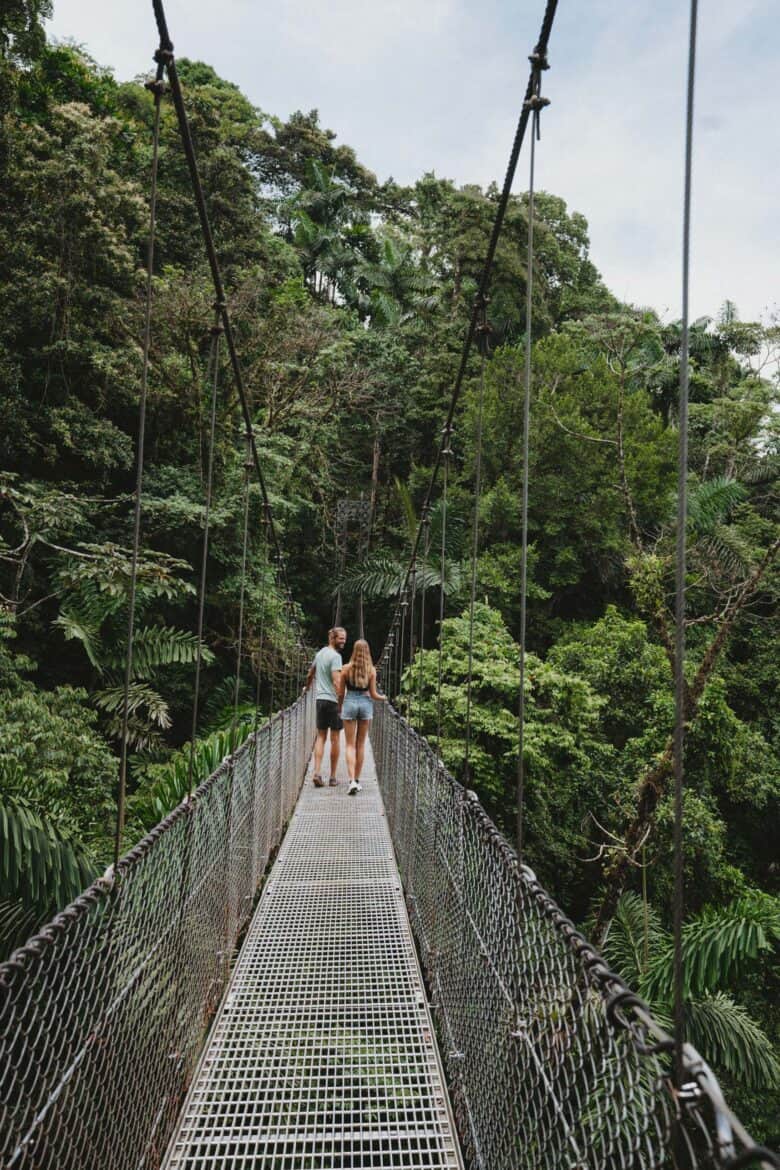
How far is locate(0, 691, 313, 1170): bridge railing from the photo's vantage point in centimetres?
88

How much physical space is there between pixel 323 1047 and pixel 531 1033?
2.19 feet

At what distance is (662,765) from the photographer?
4125 mm

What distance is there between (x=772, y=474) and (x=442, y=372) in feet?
17.7

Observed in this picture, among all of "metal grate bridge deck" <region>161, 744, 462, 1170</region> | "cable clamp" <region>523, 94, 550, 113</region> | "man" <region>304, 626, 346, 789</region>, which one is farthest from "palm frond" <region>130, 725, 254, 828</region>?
"cable clamp" <region>523, 94, 550, 113</region>

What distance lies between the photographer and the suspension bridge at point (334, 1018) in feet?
2.63

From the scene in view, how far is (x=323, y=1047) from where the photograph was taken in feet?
5.15

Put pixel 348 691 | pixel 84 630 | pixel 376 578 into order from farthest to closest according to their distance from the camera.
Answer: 1. pixel 376 578
2. pixel 84 630
3. pixel 348 691

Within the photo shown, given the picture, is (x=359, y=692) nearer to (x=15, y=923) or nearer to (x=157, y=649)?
(x=15, y=923)

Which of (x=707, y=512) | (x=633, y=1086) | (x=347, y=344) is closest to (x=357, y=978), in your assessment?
(x=633, y=1086)

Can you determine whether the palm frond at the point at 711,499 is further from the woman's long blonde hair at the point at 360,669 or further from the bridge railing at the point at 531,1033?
the bridge railing at the point at 531,1033

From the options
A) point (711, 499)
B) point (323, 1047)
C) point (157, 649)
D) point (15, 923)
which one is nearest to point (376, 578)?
point (711, 499)

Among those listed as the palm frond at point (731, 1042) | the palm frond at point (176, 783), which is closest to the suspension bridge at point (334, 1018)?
the palm frond at point (176, 783)

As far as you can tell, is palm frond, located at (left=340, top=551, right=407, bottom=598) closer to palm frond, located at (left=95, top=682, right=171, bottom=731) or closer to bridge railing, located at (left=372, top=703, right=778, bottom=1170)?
palm frond, located at (left=95, top=682, right=171, bottom=731)

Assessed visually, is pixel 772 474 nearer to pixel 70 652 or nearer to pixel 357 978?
pixel 70 652
